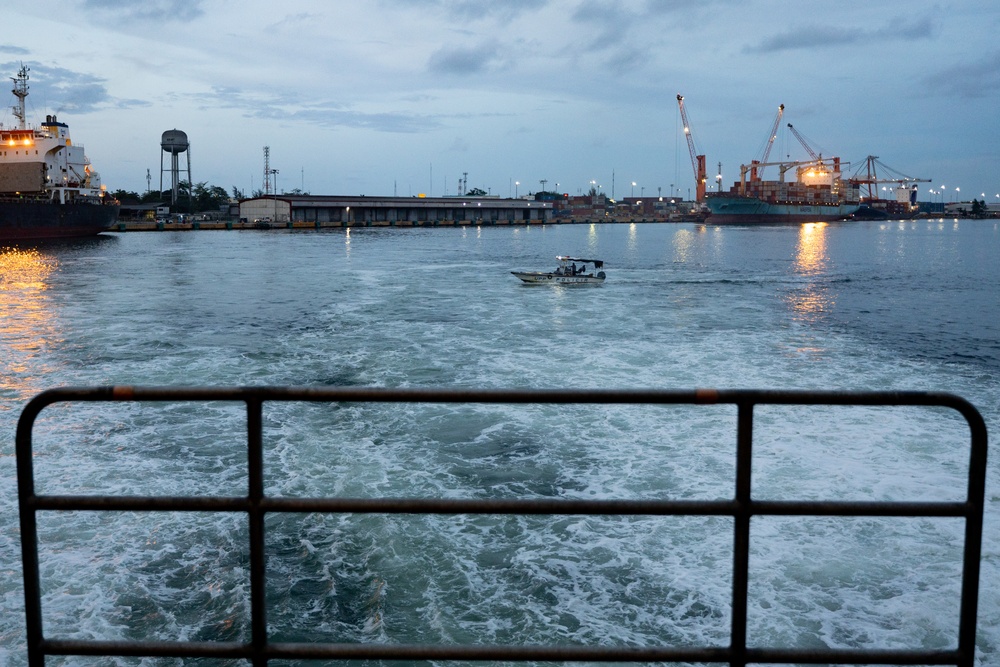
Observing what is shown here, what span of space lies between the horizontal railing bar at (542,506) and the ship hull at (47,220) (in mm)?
87961

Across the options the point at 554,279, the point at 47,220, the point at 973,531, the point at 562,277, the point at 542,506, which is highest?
the point at 47,220

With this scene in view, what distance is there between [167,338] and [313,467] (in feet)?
51.7

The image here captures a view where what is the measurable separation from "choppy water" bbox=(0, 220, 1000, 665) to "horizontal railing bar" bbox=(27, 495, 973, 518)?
6489 millimetres

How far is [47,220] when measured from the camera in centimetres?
8306

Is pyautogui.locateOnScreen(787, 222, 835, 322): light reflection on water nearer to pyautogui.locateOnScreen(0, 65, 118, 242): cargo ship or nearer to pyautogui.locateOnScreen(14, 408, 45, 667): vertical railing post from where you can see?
pyautogui.locateOnScreen(14, 408, 45, 667): vertical railing post

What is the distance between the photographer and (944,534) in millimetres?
11562

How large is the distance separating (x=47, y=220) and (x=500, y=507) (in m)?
93.0

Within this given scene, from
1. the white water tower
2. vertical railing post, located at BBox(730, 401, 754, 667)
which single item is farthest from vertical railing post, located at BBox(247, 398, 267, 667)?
the white water tower

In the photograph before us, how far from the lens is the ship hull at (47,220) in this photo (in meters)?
78.8

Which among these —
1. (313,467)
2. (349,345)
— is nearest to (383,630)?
(313,467)

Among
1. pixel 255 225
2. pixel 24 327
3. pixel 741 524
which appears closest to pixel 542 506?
pixel 741 524

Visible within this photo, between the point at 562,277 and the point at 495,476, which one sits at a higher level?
the point at 562,277

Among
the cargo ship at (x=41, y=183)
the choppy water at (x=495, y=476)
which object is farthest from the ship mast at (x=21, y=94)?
the choppy water at (x=495, y=476)

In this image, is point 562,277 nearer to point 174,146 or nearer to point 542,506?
point 542,506
